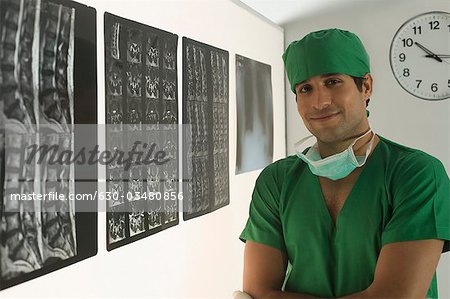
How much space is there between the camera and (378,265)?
1.23 meters

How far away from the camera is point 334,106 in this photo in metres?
1.30

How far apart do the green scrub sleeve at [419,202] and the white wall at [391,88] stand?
3.64ft

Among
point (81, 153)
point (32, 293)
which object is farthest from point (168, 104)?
point (32, 293)

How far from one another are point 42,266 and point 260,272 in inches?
21.7

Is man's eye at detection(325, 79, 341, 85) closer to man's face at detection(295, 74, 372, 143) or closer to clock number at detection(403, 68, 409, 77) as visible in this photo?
man's face at detection(295, 74, 372, 143)

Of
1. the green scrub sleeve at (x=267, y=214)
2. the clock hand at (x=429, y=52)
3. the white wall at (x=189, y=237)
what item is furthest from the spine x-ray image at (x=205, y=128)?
the clock hand at (x=429, y=52)

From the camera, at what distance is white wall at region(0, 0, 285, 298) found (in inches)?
53.1

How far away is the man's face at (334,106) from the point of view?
1301 mm

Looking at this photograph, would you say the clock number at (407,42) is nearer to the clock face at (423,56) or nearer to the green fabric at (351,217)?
the clock face at (423,56)

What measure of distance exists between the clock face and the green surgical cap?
1034 millimetres

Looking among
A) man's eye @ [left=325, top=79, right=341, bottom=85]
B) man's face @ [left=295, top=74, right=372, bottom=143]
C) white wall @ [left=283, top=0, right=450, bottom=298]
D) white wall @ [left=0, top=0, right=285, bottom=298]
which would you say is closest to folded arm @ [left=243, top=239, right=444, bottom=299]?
man's face @ [left=295, top=74, right=372, bottom=143]

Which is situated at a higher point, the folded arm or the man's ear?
the man's ear

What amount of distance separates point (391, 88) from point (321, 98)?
3.77ft

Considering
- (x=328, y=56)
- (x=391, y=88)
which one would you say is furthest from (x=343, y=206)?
(x=391, y=88)
